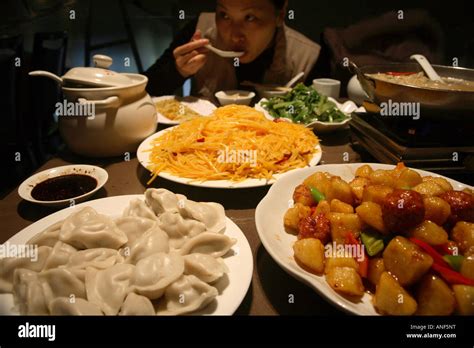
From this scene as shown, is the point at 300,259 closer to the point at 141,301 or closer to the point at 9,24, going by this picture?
the point at 141,301

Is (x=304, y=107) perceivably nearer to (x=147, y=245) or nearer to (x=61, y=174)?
(x=61, y=174)

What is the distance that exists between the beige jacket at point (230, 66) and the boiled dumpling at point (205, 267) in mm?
3306

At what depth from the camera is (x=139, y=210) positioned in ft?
4.41

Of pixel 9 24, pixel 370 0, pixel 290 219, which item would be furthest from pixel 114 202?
pixel 370 0

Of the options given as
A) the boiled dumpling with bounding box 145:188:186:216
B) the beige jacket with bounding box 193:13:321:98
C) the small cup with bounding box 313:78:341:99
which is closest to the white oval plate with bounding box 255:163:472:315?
the boiled dumpling with bounding box 145:188:186:216

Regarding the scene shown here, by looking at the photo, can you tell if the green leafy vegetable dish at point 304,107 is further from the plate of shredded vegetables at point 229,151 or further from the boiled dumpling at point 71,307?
the boiled dumpling at point 71,307

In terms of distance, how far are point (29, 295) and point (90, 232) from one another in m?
0.28

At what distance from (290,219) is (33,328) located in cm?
96

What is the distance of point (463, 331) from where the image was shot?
955mm

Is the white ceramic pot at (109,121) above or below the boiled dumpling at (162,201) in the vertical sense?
above

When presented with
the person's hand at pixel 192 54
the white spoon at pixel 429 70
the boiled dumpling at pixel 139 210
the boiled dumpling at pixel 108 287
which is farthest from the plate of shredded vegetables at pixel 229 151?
the person's hand at pixel 192 54

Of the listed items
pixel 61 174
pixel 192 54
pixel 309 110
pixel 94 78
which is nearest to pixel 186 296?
pixel 61 174

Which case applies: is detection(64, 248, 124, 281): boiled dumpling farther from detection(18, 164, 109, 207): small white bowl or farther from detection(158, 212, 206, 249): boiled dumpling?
detection(18, 164, 109, 207): small white bowl

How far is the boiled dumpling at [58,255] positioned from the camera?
1087 millimetres
